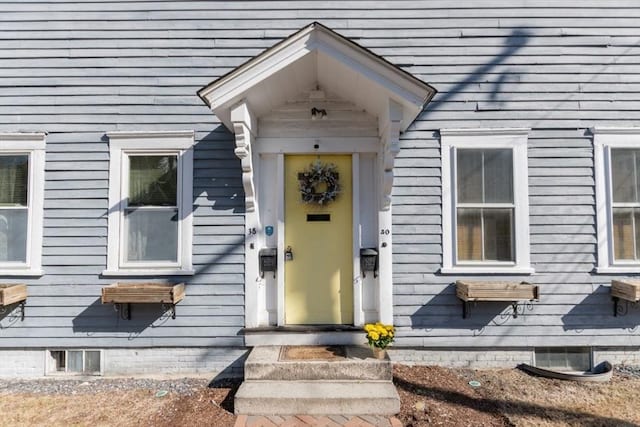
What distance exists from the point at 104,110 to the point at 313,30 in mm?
2499

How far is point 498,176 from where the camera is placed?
13.7ft

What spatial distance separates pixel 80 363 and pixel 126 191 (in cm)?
192

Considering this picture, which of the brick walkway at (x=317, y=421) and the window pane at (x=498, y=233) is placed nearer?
the brick walkway at (x=317, y=421)

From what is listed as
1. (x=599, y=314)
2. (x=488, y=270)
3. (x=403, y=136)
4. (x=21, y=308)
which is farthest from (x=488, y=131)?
Answer: (x=21, y=308)

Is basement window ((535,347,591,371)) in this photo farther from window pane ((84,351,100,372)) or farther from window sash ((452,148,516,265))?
window pane ((84,351,100,372))

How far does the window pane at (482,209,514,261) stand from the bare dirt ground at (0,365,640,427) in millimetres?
1254

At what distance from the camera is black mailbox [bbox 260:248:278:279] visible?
13.4 ft

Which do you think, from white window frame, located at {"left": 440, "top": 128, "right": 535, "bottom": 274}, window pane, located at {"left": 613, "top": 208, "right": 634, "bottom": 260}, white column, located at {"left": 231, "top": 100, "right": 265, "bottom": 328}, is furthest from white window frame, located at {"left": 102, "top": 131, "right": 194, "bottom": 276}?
window pane, located at {"left": 613, "top": 208, "right": 634, "bottom": 260}

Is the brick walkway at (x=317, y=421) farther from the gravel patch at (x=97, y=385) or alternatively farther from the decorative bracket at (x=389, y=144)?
the decorative bracket at (x=389, y=144)

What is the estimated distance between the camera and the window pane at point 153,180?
417 cm

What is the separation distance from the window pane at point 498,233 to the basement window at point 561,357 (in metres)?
1.10

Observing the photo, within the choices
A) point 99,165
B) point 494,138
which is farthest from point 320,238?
point 99,165

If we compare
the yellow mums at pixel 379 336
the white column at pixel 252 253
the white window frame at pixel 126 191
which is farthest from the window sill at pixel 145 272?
the yellow mums at pixel 379 336

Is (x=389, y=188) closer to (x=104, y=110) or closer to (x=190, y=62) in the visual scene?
(x=190, y=62)
